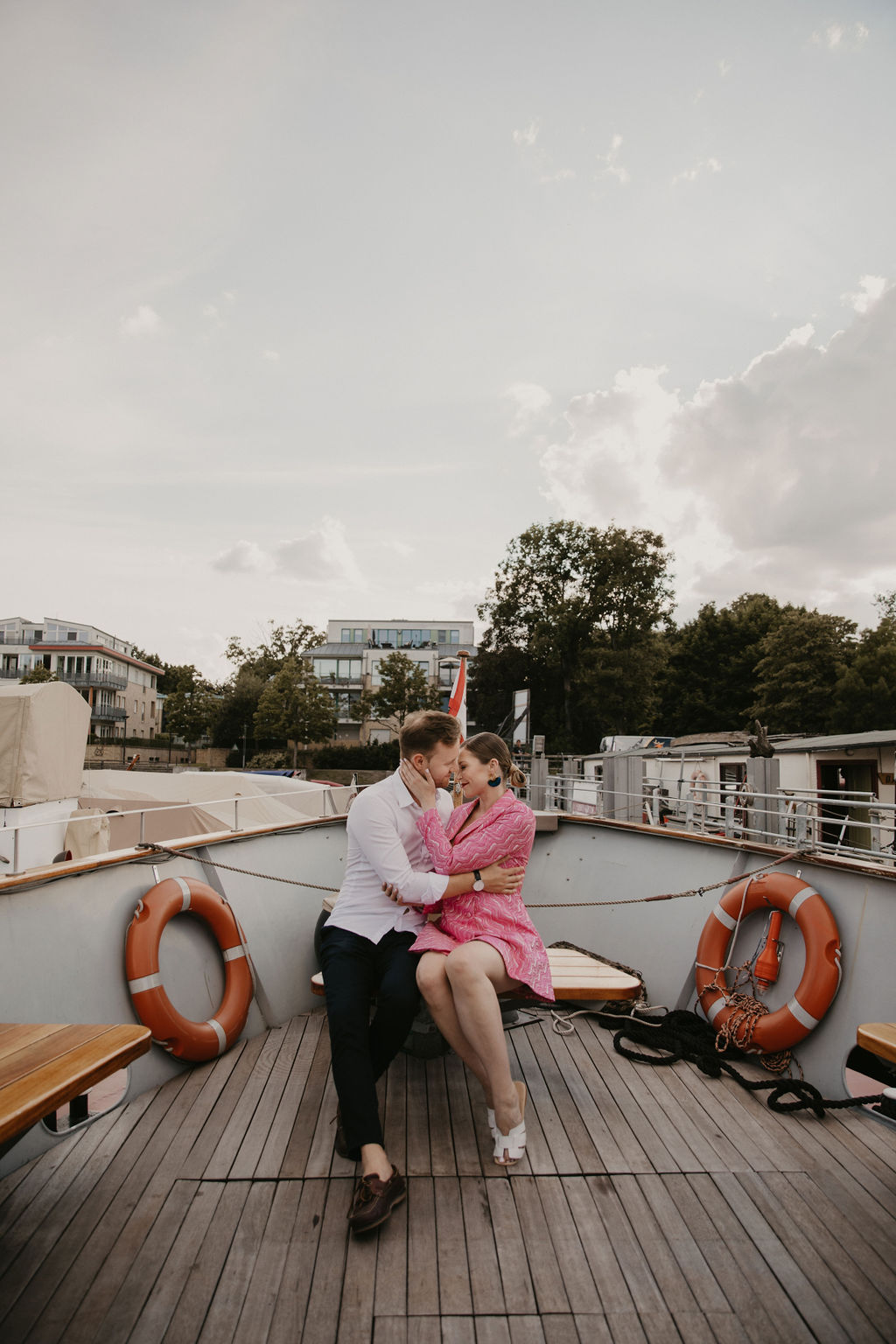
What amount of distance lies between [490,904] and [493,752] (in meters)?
0.54

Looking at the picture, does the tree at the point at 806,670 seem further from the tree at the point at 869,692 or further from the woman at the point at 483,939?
the woman at the point at 483,939

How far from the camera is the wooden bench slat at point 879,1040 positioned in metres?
1.62

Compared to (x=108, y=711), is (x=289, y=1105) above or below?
below

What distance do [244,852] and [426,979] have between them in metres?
1.64

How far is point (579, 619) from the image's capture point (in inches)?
1419

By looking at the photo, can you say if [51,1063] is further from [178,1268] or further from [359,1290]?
[359,1290]

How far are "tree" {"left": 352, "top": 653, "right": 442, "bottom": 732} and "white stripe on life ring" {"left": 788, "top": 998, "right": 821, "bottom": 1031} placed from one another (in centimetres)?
3969

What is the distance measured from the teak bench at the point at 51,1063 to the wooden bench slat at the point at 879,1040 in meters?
1.68

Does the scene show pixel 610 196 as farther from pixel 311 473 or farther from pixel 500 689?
pixel 500 689

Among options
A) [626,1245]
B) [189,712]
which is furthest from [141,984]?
[189,712]

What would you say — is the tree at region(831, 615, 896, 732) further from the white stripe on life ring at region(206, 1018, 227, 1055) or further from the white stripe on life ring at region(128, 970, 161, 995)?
the white stripe on life ring at region(128, 970, 161, 995)

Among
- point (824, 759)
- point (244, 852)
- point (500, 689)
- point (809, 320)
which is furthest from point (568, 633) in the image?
point (244, 852)

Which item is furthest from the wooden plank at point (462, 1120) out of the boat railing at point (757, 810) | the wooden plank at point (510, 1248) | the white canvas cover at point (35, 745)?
the white canvas cover at point (35, 745)

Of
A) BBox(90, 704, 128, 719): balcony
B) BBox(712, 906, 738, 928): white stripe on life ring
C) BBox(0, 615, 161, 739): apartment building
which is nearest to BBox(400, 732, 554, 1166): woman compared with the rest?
BBox(712, 906, 738, 928): white stripe on life ring
